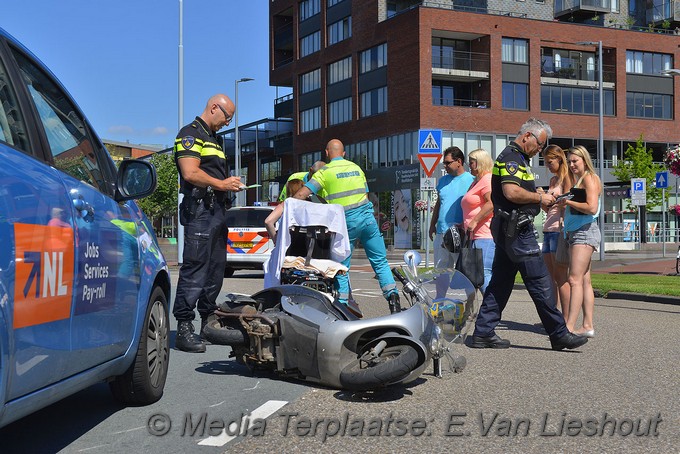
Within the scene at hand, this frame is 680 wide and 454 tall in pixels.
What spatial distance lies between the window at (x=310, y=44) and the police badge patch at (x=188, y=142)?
185 ft

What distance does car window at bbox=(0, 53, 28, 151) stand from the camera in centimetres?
328

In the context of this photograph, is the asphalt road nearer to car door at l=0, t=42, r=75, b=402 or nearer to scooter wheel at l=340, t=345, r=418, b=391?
scooter wheel at l=340, t=345, r=418, b=391

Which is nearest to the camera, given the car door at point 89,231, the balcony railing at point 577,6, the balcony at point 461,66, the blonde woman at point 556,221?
the car door at point 89,231

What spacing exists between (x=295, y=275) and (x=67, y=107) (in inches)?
145

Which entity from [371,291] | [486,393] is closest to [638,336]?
[486,393]

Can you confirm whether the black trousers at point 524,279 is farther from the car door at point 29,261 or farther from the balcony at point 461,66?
the balcony at point 461,66

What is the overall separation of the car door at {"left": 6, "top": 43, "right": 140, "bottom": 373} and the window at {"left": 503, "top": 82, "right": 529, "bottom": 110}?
163 ft

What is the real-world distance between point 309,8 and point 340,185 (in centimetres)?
5712

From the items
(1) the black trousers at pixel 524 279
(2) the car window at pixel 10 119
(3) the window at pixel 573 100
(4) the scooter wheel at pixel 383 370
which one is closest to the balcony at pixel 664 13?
(3) the window at pixel 573 100

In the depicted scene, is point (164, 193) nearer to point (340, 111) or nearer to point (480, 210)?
point (340, 111)

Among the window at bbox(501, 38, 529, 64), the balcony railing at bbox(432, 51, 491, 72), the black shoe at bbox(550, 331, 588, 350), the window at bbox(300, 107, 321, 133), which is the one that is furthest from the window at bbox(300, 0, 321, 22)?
the black shoe at bbox(550, 331, 588, 350)

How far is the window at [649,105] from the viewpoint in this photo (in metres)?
57.1

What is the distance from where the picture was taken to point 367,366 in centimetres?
529

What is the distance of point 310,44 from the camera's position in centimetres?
6375
